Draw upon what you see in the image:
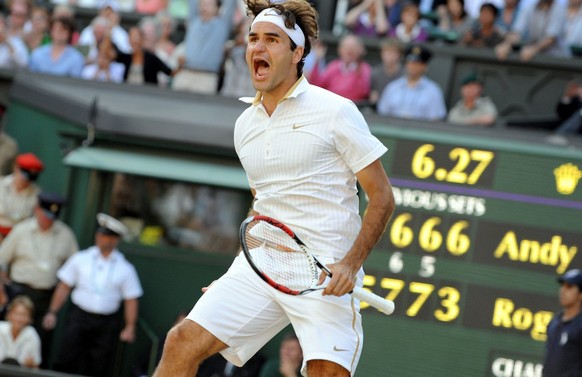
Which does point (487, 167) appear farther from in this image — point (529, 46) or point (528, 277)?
point (529, 46)

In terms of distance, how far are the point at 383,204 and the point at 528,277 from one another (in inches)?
159

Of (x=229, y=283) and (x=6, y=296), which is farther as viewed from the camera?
(x=6, y=296)

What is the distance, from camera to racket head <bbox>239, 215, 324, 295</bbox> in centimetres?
558

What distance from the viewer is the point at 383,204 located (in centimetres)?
558

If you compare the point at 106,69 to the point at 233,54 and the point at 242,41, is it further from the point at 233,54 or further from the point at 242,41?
the point at 242,41

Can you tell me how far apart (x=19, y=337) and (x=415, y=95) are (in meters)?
4.12

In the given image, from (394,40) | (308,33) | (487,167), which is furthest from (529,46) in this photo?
(308,33)

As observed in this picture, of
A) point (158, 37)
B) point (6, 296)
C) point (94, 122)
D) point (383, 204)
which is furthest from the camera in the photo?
point (158, 37)

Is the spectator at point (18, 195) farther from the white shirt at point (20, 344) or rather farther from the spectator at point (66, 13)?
the spectator at point (66, 13)

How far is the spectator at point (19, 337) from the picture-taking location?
36.0 feet

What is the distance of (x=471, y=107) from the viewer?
1166 cm

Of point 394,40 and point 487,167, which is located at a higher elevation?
point 394,40

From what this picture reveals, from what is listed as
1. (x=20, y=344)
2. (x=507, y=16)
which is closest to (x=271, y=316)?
(x=20, y=344)

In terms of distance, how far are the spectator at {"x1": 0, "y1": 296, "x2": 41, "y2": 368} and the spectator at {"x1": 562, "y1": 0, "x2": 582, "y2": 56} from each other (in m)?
5.70
